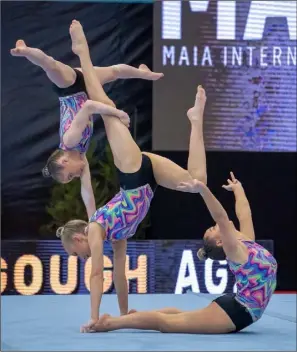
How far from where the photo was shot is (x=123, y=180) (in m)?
4.04

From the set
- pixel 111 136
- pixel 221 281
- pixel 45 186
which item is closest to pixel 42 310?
pixel 111 136

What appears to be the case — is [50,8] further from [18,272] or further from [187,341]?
[187,341]

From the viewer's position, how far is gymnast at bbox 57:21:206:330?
157 inches

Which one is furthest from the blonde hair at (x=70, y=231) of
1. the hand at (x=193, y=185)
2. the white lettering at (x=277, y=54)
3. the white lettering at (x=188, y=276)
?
the white lettering at (x=277, y=54)

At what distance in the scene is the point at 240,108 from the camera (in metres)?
7.39

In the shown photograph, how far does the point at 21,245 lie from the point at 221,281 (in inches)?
64.7

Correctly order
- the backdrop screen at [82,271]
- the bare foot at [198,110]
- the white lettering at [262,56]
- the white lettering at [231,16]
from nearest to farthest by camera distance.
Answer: the bare foot at [198,110] → the backdrop screen at [82,271] → the white lettering at [231,16] → the white lettering at [262,56]

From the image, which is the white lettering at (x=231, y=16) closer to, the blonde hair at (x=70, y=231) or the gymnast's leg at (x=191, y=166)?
the gymnast's leg at (x=191, y=166)

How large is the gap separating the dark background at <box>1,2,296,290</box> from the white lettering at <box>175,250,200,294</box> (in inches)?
50.9

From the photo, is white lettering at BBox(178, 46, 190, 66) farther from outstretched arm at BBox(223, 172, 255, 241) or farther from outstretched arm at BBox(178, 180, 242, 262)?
outstretched arm at BBox(178, 180, 242, 262)

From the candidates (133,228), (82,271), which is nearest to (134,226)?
(133,228)

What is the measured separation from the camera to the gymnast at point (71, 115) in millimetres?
3996

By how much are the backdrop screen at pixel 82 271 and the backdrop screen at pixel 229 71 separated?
1349mm

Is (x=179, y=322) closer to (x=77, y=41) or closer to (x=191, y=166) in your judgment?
(x=191, y=166)
